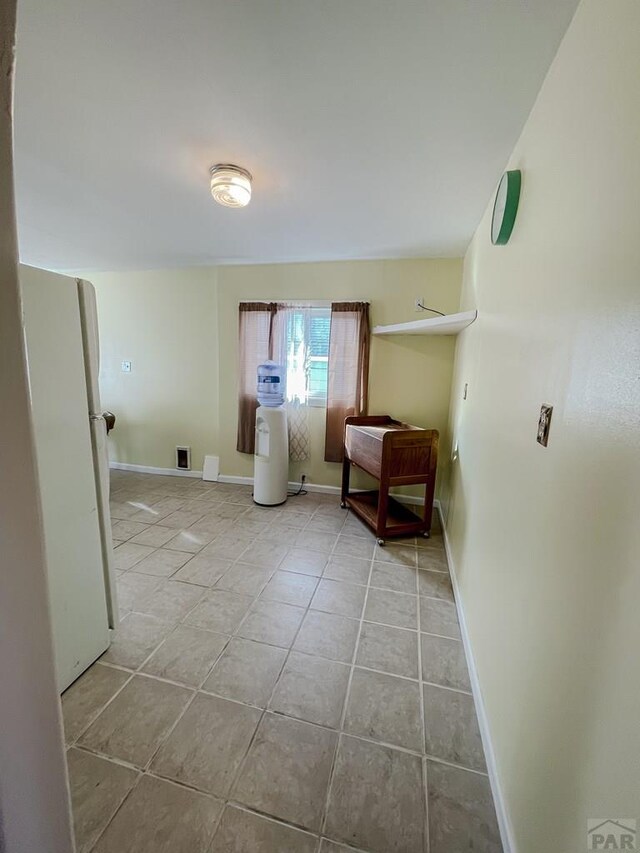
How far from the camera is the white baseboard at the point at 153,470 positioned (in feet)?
12.6

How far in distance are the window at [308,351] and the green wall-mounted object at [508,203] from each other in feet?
6.27

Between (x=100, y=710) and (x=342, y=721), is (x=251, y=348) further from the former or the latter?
(x=342, y=721)

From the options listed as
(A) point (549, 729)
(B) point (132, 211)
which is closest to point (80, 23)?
(B) point (132, 211)

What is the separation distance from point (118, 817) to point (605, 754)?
124cm

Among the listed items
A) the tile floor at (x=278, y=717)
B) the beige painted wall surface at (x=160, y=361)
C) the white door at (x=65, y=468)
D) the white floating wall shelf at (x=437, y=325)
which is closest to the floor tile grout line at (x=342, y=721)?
the tile floor at (x=278, y=717)

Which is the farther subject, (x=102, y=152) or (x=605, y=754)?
(x=102, y=152)

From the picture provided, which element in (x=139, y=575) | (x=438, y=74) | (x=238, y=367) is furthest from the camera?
(x=238, y=367)

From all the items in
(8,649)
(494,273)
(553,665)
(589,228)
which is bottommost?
(553,665)

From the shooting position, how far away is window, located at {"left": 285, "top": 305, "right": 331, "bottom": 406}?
126 inches

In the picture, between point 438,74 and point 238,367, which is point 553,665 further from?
point 238,367

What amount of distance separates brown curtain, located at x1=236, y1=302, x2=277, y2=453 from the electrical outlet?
2647 mm

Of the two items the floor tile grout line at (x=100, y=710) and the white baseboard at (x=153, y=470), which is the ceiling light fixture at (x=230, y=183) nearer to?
the floor tile grout line at (x=100, y=710)

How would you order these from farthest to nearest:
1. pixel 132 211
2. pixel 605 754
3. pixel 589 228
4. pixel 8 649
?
1. pixel 132 211
2. pixel 589 228
3. pixel 605 754
4. pixel 8 649

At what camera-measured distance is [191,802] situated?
0.97 m
